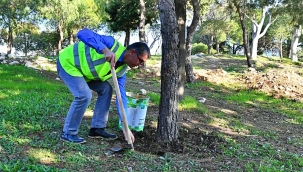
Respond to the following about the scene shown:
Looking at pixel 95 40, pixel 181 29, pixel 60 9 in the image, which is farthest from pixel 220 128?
pixel 60 9

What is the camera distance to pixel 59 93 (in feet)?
22.6

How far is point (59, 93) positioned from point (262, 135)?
14.1 feet

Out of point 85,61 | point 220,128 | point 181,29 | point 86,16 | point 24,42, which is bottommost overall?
point 220,128

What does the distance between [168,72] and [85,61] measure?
105 centimetres

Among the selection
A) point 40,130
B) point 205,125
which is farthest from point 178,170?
point 205,125

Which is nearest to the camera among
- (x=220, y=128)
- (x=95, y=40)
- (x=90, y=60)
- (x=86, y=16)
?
(x=95, y=40)

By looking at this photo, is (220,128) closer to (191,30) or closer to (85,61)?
(85,61)

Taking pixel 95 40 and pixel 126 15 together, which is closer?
pixel 95 40

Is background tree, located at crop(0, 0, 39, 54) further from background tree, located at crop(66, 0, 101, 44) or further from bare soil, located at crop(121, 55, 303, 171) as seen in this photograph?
bare soil, located at crop(121, 55, 303, 171)

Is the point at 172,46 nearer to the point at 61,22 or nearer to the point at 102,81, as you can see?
the point at 102,81

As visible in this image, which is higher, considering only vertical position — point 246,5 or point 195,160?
point 246,5

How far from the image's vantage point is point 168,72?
154 inches

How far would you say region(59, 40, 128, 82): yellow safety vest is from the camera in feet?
11.4

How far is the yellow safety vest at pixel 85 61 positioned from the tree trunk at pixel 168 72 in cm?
65
